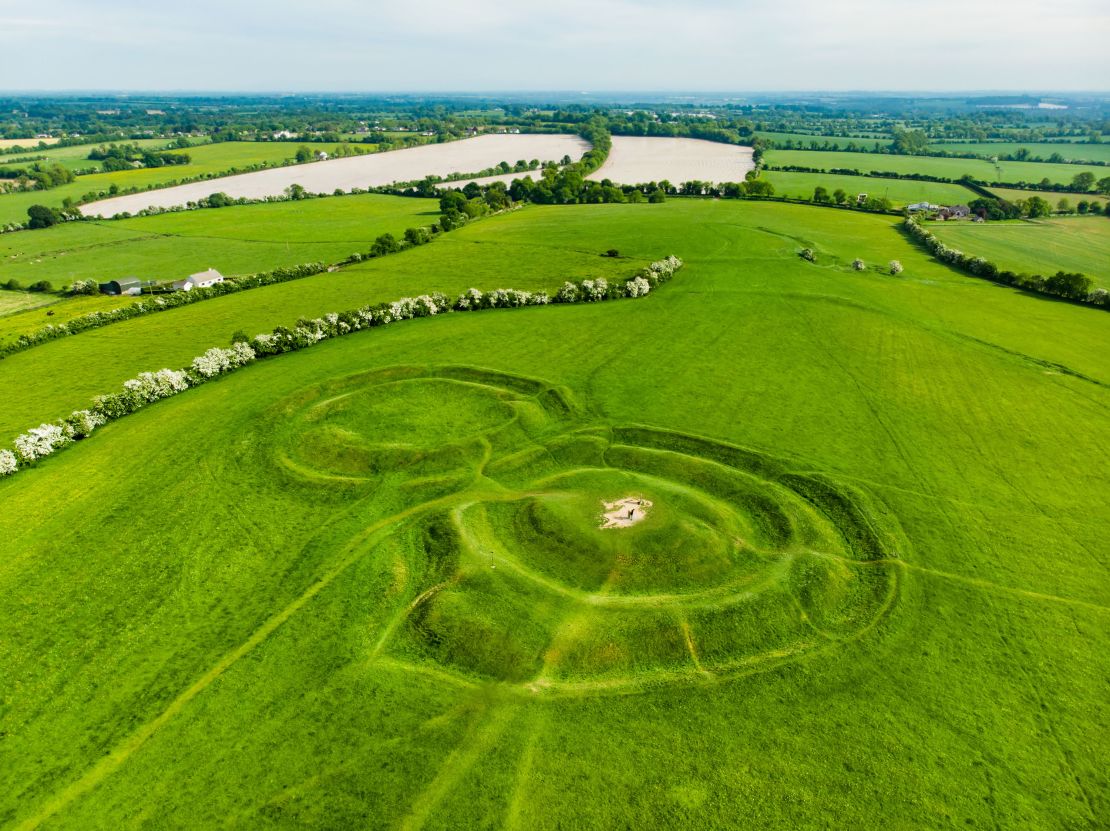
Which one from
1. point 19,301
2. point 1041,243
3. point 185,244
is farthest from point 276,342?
point 1041,243

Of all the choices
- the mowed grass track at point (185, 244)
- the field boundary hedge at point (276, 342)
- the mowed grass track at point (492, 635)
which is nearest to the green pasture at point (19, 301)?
the mowed grass track at point (185, 244)

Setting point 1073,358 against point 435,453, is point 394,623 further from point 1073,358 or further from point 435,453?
point 1073,358

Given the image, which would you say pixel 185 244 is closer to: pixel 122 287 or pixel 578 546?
pixel 122 287

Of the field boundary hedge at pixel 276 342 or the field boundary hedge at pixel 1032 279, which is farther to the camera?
the field boundary hedge at pixel 1032 279

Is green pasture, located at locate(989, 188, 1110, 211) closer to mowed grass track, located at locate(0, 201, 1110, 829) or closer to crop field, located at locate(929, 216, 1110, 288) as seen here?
crop field, located at locate(929, 216, 1110, 288)

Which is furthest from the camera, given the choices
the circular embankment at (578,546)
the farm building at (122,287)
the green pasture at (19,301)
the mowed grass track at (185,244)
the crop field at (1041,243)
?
the mowed grass track at (185,244)

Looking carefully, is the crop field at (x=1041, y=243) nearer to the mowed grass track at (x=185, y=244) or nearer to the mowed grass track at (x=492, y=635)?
the mowed grass track at (x=492, y=635)
